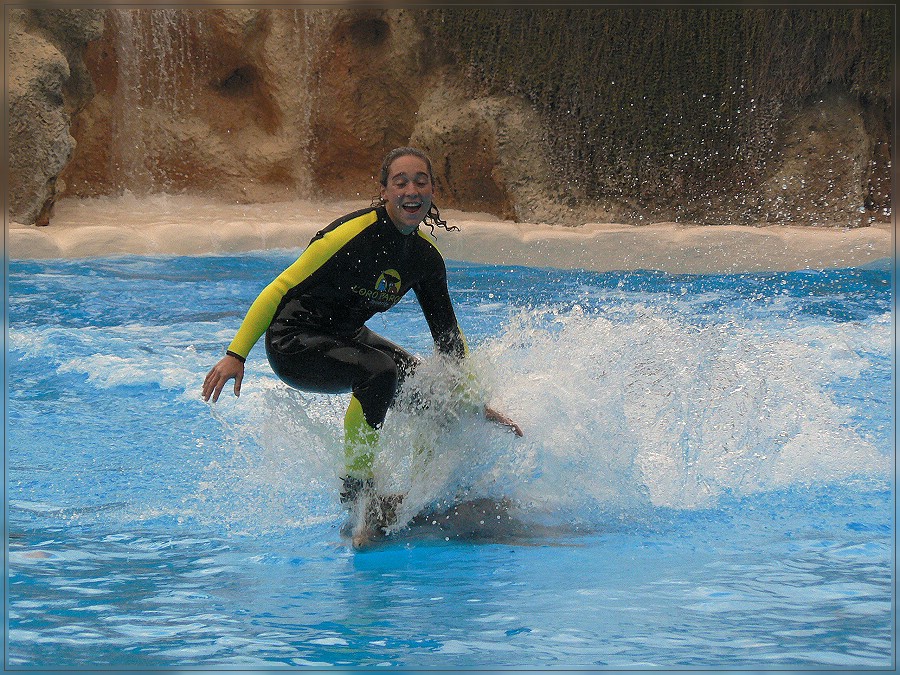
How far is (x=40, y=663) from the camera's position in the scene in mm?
2535

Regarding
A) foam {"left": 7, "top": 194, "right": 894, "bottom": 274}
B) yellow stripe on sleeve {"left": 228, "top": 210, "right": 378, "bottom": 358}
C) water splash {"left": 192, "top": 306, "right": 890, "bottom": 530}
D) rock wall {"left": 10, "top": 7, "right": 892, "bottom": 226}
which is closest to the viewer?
yellow stripe on sleeve {"left": 228, "top": 210, "right": 378, "bottom": 358}

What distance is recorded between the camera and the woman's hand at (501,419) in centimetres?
385

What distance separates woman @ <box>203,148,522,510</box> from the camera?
11.4 feet

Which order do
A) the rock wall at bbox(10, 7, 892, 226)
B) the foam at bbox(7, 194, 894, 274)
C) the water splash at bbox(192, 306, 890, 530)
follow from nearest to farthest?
the water splash at bbox(192, 306, 890, 530), the foam at bbox(7, 194, 894, 274), the rock wall at bbox(10, 7, 892, 226)

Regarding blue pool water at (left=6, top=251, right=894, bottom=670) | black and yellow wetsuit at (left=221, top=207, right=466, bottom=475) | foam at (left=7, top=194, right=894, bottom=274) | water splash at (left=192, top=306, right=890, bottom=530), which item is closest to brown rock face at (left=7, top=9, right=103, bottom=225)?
foam at (left=7, top=194, right=894, bottom=274)

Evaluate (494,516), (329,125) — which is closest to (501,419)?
(494,516)

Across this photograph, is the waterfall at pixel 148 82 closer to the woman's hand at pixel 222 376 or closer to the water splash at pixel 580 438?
the water splash at pixel 580 438

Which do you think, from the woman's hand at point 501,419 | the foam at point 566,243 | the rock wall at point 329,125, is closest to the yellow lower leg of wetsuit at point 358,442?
the woman's hand at point 501,419

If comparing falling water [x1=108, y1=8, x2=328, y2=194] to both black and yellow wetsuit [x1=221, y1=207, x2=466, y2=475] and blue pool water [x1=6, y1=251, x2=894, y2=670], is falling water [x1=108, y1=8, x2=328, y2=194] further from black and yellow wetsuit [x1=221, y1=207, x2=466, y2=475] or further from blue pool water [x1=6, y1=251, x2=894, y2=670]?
black and yellow wetsuit [x1=221, y1=207, x2=466, y2=475]

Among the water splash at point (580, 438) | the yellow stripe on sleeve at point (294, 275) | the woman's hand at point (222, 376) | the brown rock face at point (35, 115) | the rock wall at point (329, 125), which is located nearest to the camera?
the woman's hand at point (222, 376)

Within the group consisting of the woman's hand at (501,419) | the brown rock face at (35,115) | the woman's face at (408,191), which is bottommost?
the woman's hand at (501,419)

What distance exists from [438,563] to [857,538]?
142 centimetres

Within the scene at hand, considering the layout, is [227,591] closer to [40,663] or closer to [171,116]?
[40,663]

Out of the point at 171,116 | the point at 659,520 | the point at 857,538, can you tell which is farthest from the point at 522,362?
the point at 171,116
